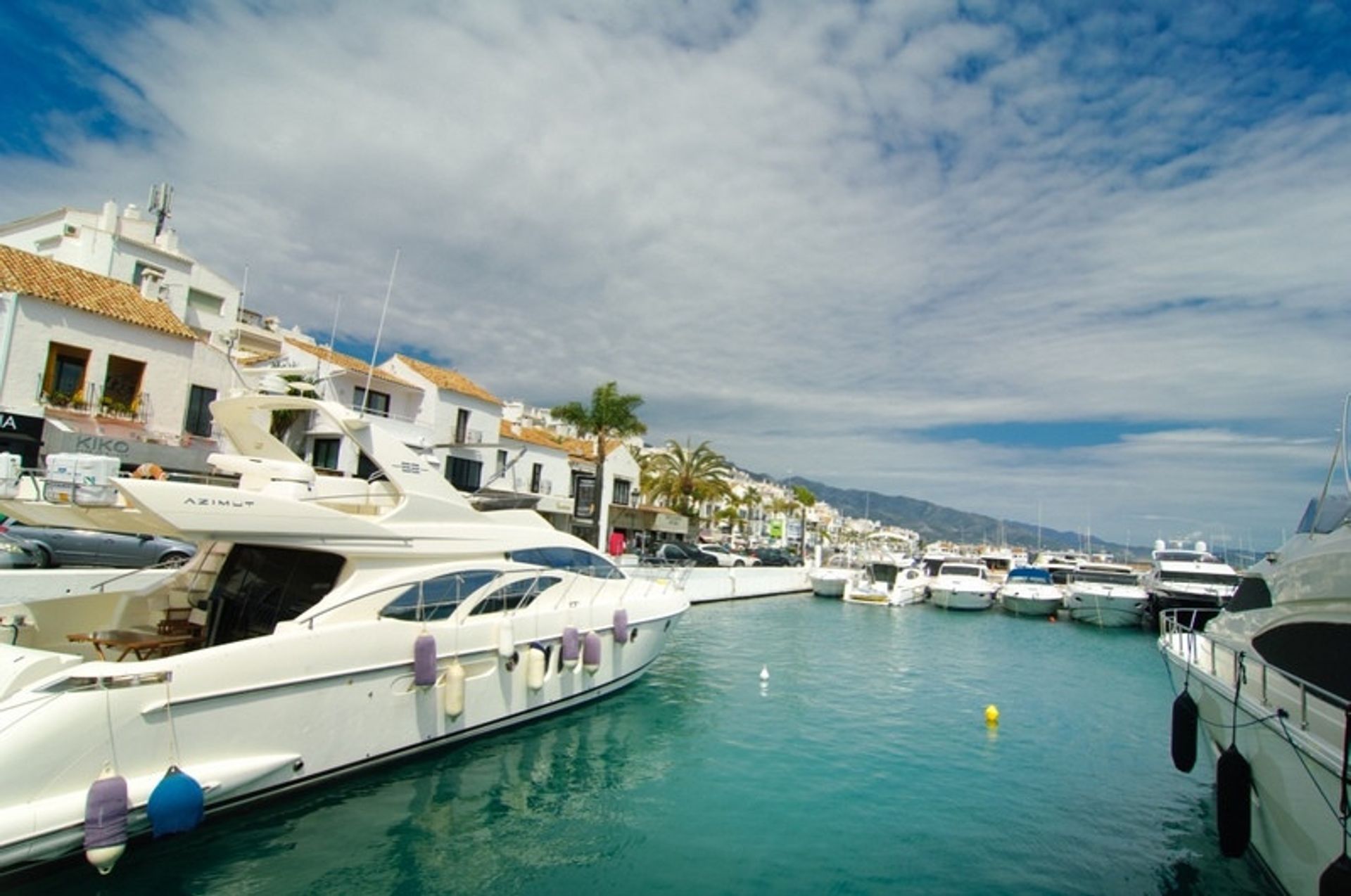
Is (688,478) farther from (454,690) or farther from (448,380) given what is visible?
(454,690)

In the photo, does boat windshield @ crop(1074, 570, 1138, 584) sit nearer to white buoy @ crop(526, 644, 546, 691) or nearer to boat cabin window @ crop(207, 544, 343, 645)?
white buoy @ crop(526, 644, 546, 691)

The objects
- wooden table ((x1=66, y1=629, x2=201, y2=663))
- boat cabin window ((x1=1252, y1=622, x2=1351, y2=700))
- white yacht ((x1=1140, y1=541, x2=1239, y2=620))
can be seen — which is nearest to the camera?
boat cabin window ((x1=1252, y1=622, x2=1351, y2=700))

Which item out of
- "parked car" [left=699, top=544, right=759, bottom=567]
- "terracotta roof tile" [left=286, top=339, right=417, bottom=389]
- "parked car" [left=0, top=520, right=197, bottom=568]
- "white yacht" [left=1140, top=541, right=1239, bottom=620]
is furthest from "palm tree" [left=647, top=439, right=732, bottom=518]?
"parked car" [left=0, top=520, right=197, bottom=568]

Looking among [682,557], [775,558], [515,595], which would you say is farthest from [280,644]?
[775,558]

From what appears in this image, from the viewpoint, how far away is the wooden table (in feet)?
25.0

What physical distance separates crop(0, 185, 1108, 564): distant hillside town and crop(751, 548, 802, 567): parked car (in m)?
5.46

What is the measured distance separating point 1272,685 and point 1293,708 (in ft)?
2.16

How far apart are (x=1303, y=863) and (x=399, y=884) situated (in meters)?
7.59

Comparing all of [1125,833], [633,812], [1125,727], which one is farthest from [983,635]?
[633,812]

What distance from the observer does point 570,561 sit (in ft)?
40.7

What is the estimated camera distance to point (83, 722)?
603cm

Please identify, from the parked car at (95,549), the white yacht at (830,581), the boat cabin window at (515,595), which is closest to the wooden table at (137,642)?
the boat cabin window at (515,595)

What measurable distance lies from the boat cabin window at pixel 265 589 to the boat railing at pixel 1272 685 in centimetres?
978

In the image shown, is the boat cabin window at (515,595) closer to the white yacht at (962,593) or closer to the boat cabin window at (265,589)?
the boat cabin window at (265,589)
